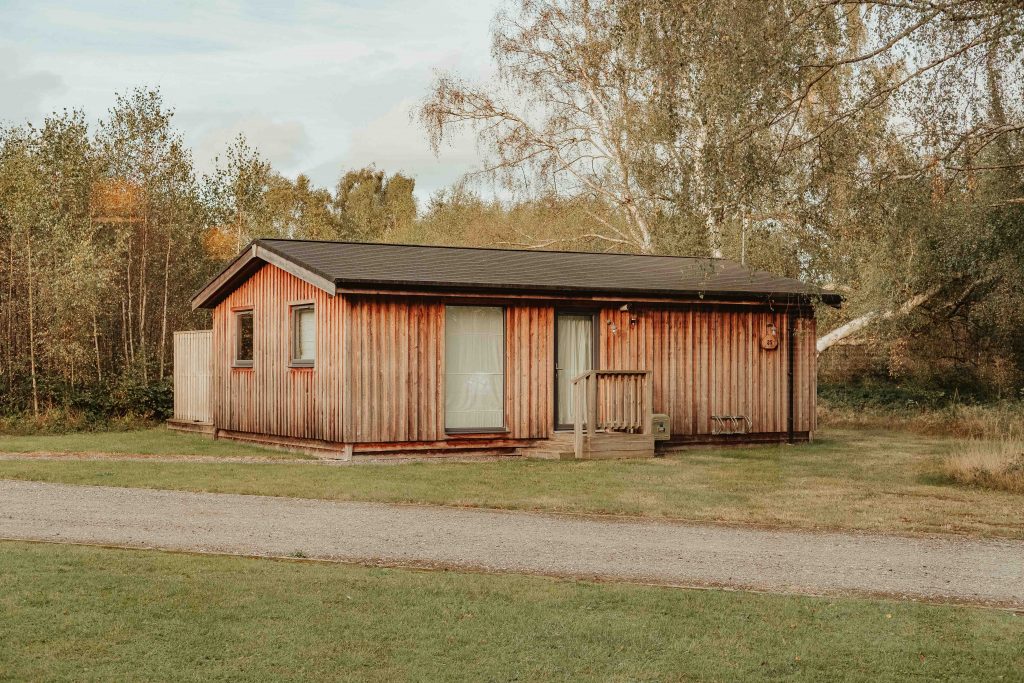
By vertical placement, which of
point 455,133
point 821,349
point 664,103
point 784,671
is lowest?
point 784,671

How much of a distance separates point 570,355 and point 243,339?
20.4ft

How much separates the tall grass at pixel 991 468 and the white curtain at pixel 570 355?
5.48 meters

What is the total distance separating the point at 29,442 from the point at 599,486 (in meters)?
9.97

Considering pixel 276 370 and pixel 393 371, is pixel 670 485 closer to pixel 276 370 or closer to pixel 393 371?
pixel 393 371

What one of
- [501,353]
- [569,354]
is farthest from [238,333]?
[569,354]

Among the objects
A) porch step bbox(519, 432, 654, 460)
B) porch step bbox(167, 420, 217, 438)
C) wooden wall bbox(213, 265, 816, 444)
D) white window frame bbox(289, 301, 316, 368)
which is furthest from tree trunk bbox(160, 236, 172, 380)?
porch step bbox(519, 432, 654, 460)

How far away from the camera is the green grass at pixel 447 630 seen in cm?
527

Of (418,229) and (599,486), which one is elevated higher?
(418,229)

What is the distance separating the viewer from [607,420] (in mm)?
16734

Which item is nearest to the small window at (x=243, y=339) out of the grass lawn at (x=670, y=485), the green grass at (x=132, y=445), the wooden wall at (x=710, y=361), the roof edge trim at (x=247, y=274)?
the roof edge trim at (x=247, y=274)

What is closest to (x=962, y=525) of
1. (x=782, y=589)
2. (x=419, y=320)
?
(x=782, y=589)

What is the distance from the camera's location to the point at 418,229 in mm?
43031

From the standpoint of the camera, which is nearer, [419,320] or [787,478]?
[787,478]

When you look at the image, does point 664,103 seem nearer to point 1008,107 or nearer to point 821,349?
point 1008,107
